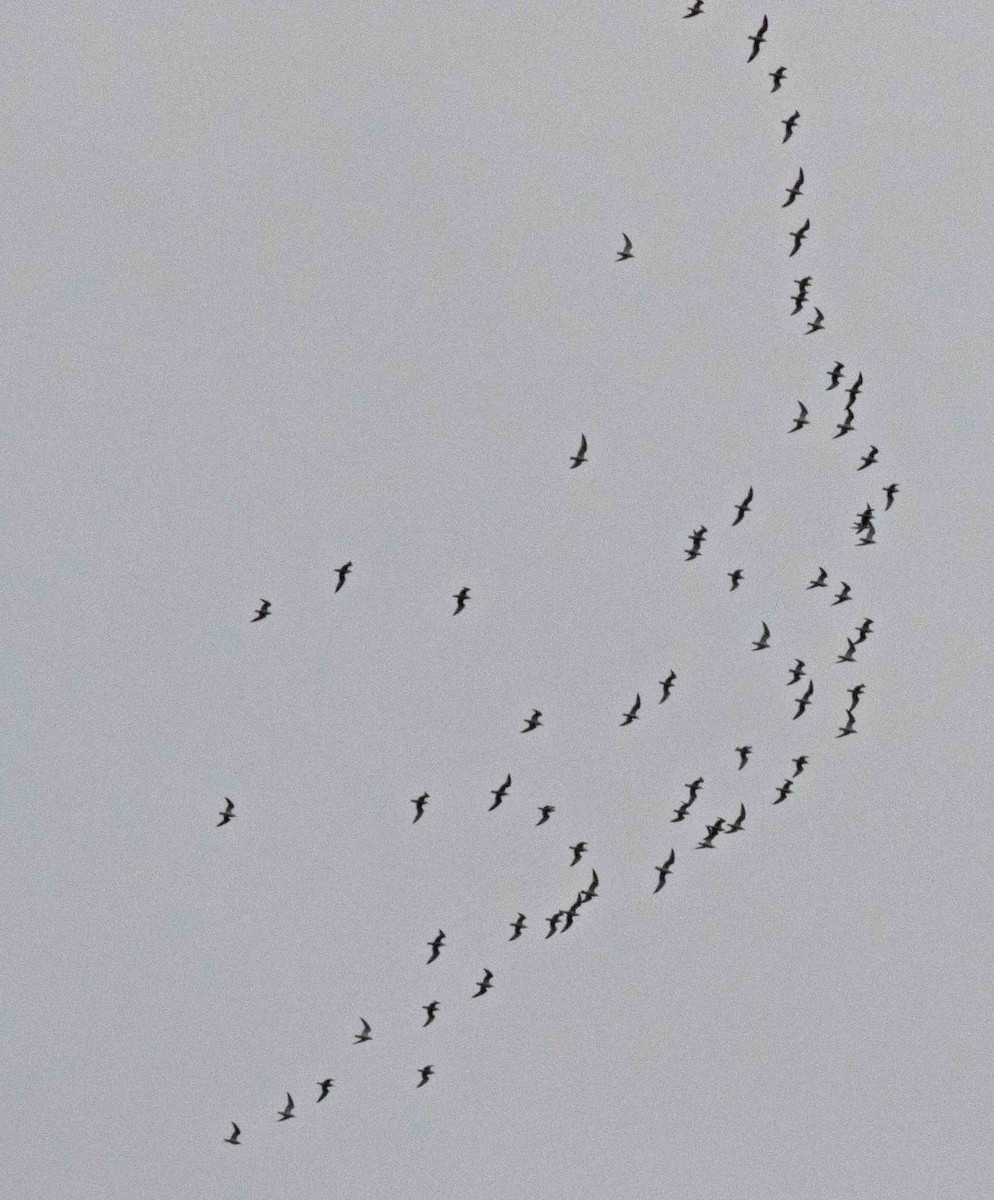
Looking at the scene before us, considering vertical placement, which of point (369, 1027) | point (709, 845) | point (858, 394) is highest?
point (858, 394)

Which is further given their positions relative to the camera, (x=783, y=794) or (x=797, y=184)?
(x=783, y=794)

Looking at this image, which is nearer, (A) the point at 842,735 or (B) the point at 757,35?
(B) the point at 757,35

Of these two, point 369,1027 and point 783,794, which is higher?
point 783,794

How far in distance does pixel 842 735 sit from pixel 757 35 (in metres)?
34.2

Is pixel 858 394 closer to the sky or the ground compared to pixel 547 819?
closer to the sky

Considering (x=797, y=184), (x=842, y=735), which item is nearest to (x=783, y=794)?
(x=842, y=735)

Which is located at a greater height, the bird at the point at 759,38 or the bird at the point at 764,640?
the bird at the point at 759,38

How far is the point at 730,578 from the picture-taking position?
18200 cm

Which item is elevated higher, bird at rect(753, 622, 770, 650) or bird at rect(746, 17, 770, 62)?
bird at rect(746, 17, 770, 62)

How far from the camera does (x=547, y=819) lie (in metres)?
181

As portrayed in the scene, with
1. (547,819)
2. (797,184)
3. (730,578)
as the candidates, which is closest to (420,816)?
(547,819)

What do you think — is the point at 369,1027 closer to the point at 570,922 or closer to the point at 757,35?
the point at 570,922

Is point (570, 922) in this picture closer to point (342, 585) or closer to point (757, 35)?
point (342, 585)

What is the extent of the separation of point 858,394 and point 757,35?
1730 cm
